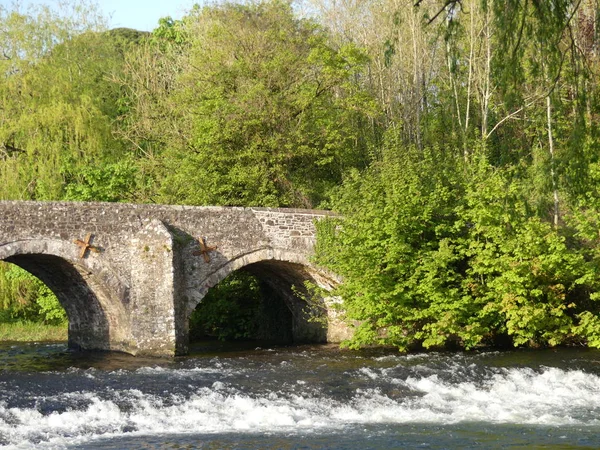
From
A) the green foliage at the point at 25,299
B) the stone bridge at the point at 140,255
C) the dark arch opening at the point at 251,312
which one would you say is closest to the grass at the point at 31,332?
the green foliage at the point at 25,299

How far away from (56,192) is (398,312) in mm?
10254

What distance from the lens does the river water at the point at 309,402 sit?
10.3 meters

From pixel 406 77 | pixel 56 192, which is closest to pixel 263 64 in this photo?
pixel 406 77

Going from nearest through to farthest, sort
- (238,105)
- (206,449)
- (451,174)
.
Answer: (206,449) < (451,174) < (238,105)

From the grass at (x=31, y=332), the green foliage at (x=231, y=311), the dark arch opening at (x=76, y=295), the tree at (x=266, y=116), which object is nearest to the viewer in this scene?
the dark arch opening at (x=76, y=295)

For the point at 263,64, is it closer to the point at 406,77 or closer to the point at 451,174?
the point at 406,77

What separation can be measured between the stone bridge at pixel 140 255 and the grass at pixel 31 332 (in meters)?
2.74

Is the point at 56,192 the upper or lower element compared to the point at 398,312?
upper

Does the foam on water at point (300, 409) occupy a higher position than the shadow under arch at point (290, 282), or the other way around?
the shadow under arch at point (290, 282)

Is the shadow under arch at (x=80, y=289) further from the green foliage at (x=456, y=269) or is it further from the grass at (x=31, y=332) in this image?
the green foliage at (x=456, y=269)

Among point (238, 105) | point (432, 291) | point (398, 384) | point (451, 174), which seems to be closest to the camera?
point (398, 384)

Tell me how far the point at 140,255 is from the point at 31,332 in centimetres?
641

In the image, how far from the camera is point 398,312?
17203mm

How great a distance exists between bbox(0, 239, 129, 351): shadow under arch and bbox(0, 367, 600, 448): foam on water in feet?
14.0
